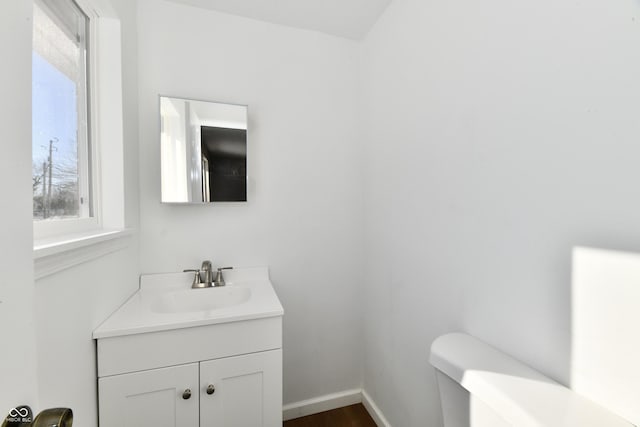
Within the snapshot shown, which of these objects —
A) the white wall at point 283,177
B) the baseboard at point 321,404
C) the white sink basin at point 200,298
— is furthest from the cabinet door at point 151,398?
the baseboard at point 321,404

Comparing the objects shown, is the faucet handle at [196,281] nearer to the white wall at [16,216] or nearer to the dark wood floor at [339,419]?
the dark wood floor at [339,419]

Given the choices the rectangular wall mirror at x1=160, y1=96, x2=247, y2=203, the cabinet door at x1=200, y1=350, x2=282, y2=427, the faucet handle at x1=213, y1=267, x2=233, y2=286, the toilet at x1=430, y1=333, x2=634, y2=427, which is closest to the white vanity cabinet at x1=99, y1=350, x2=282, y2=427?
the cabinet door at x1=200, y1=350, x2=282, y2=427

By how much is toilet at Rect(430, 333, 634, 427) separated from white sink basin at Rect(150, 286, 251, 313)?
954mm

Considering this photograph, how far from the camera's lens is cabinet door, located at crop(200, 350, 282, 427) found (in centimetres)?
109

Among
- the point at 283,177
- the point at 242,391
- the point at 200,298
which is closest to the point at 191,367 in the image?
the point at 242,391

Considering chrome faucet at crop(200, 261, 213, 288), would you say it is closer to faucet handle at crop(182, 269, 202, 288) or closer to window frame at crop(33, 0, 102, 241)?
A: faucet handle at crop(182, 269, 202, 288)

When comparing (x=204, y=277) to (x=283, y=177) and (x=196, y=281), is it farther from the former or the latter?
(x=283, y=177)

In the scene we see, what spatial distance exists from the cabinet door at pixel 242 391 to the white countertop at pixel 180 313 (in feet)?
0.57

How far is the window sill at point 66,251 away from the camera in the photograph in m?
0.66

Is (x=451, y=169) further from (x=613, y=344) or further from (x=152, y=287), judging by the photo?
(x=152, y=287)

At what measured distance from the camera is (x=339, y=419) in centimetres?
165

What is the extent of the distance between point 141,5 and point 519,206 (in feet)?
6.35

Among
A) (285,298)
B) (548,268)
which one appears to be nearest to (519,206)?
(548,268)

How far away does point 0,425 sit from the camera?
33 cm
